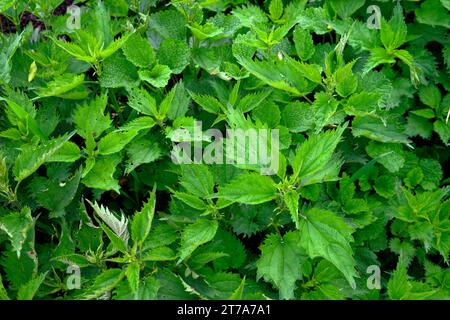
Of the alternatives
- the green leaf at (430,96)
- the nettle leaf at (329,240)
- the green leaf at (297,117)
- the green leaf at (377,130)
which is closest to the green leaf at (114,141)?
the green leaf at (297,117)

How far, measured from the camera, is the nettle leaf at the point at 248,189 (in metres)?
1.71

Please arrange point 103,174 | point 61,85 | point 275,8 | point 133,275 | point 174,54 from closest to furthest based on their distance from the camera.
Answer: point 133,275 → point 103,174 → point 61,85 → point 174,54 → point 275,8

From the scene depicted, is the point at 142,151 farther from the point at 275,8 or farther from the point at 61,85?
the point at 275,8

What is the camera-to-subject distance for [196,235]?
1.81 metres

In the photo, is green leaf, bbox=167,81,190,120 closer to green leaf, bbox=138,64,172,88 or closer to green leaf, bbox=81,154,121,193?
green leaf, bbox=138,64,172,88

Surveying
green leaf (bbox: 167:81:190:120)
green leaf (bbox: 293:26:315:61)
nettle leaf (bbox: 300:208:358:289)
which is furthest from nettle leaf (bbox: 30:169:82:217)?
green leaf (bbox: 293:26:315:61)

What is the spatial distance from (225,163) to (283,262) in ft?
1.38

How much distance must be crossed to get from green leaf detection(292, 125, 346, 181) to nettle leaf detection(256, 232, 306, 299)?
23cm

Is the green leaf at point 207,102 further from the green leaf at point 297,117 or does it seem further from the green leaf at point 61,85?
the green leaf at point 61,85

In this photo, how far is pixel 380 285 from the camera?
2070mm

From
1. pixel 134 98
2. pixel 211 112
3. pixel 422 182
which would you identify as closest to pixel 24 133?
pixel 134 98

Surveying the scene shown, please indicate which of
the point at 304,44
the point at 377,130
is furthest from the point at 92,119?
the point at 377,130
